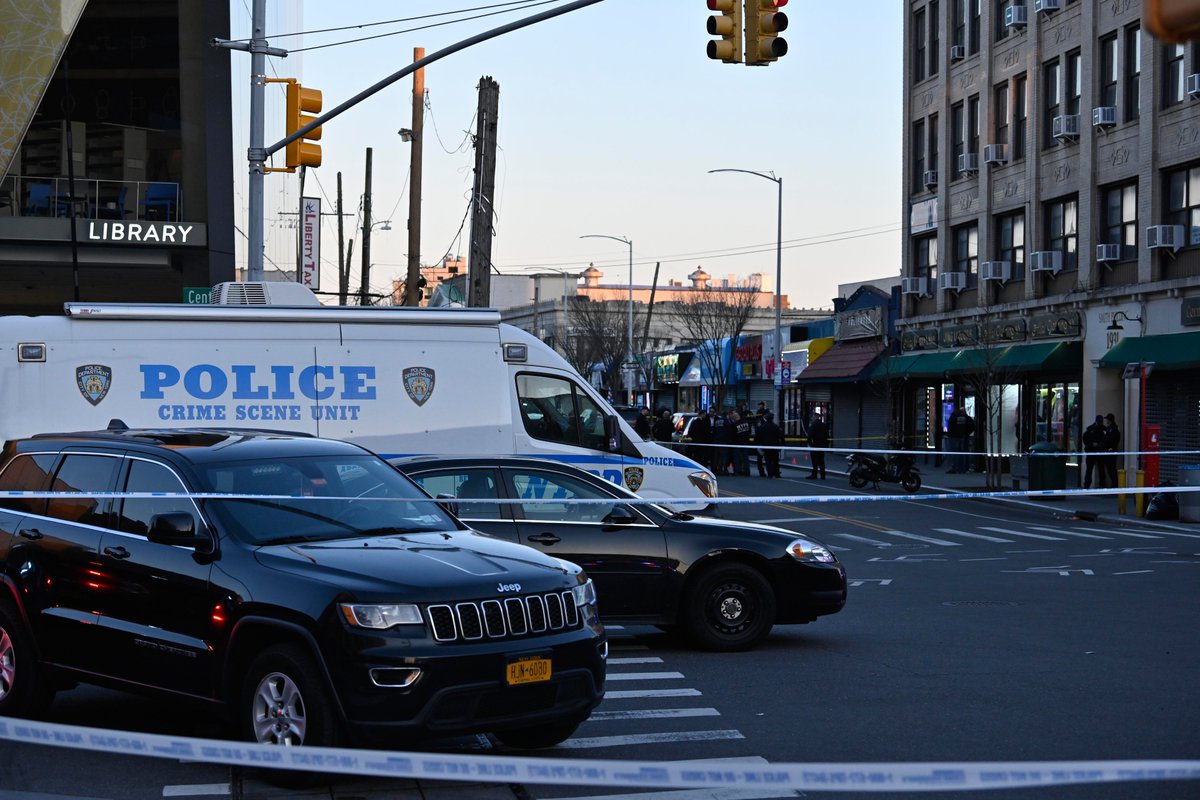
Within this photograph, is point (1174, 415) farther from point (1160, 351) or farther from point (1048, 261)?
point (1048, 261)

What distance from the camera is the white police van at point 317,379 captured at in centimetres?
1516

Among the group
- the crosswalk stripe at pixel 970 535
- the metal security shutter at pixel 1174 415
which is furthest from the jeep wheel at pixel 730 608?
the metal security shutter at pixel 1174 415

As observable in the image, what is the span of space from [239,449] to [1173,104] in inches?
1204

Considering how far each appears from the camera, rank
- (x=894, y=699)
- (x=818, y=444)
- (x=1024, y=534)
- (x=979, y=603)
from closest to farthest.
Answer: (x=894, y=699) < (x=979, y=603) < (x=1024, y=534) < (x=818, y=444)

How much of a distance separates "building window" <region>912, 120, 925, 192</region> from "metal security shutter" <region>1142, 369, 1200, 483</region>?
16.0m

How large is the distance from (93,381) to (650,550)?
24.4ft

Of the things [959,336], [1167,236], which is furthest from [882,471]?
[959,336]

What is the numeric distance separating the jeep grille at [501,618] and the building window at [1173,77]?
30272 mm

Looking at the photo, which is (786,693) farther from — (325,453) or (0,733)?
(0,733)

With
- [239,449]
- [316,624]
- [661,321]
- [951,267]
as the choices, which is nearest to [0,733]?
[316,624]

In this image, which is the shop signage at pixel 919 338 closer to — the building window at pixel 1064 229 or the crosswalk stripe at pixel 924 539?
the building window at pixel 1064 229

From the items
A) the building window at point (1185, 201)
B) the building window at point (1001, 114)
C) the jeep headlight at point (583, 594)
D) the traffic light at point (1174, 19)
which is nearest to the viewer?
the traffic light at point (1174, 19)

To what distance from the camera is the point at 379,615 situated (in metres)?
6.57

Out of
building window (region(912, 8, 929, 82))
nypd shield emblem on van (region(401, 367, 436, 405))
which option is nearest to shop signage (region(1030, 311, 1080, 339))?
building window (region(912, 8, 929, 82))
